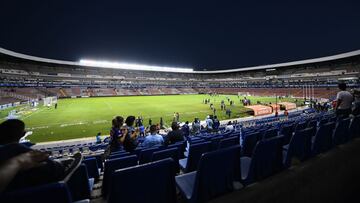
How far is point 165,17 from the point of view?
23.3 metres

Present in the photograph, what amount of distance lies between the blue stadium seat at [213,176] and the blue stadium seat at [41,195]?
4.31ft

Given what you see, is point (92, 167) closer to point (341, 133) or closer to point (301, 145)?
point (301, 145)

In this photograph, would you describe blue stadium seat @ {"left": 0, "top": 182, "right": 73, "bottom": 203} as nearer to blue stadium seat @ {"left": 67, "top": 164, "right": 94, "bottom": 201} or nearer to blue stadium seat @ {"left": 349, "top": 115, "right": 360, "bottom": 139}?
blue stadium seat @ {"left": 67, "top": 164, "right": 94, "bottom": 201}

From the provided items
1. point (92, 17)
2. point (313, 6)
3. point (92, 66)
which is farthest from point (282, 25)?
point (92, 66)

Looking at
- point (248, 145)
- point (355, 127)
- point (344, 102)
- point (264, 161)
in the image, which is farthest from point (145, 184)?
point (344, 102)

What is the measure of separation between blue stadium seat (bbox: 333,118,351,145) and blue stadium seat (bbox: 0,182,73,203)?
4900mm

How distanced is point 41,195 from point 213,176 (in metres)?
1.71

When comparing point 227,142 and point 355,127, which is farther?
point 355,127

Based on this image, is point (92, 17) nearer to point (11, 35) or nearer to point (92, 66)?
point (11, 35)

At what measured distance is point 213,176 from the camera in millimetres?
2123

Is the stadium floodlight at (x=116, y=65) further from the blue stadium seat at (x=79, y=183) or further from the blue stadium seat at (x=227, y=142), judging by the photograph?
the blue stadium seat at (x=79, y=183)

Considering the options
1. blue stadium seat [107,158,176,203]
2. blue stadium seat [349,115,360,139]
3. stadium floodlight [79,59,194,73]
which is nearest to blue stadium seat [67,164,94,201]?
blue stadium seat [107,158,176,203]

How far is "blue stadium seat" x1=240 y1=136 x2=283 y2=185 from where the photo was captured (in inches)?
94.9

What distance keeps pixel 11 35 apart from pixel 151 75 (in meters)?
67.0
